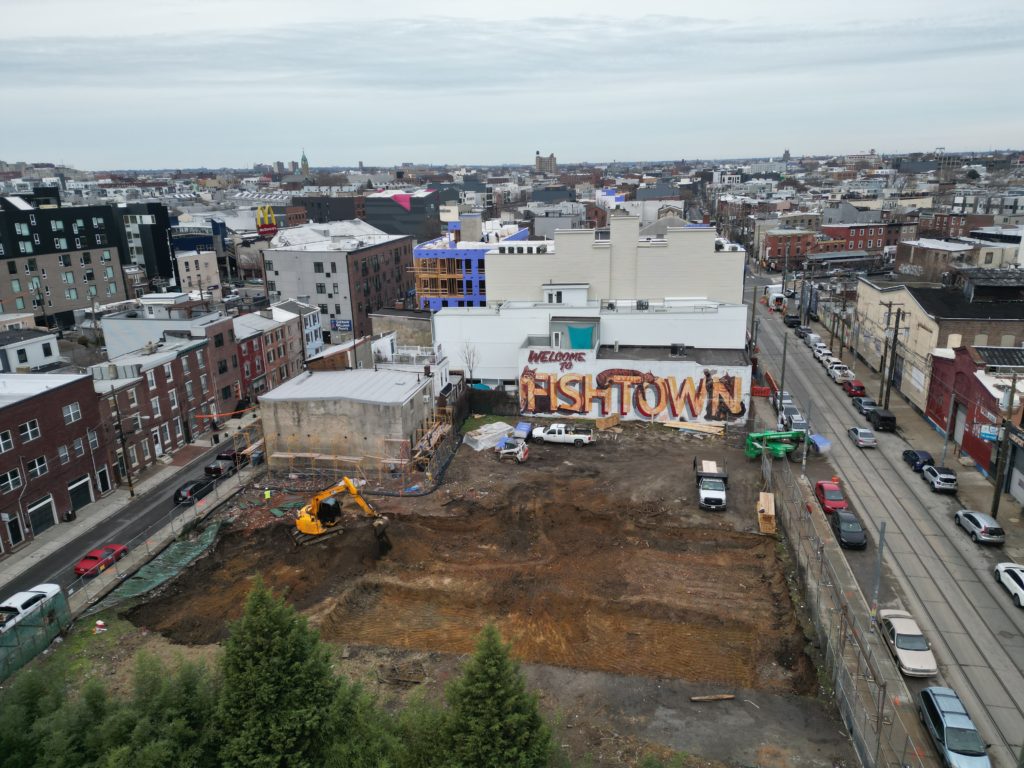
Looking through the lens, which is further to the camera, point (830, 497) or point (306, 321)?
point (306, 321)

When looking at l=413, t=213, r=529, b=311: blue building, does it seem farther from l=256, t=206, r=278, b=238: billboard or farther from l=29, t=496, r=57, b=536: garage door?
l=29, t=496, r=57, b=536: garage door

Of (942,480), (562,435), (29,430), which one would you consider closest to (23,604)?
(29,430)

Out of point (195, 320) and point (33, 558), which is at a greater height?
point (195, 320)

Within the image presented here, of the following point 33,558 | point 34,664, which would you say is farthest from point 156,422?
point 34,664

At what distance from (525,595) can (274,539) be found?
1586 centimetres

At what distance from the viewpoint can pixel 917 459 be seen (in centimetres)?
4462

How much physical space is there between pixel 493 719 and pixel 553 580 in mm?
17003

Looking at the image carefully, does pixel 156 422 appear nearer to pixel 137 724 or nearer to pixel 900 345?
pixel 137 724

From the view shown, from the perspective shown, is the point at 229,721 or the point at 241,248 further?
the point at 241,248

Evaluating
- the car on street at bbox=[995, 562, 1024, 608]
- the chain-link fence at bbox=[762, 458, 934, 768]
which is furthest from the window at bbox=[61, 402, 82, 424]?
the car on street at bbox=[995, 562, 1024, 608]

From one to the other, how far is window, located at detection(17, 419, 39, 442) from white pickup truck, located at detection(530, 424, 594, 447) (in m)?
32.7

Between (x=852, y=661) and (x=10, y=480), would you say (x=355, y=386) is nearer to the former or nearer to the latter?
(x=10, y=480)

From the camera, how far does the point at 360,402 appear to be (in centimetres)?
4566

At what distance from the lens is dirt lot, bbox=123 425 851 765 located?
94.2ft
